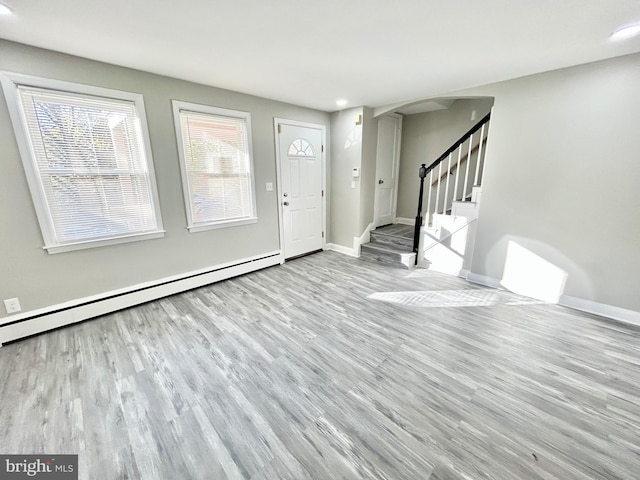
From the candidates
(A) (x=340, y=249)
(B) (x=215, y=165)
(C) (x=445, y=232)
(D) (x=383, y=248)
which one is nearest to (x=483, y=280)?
(C) (x=445, y=232)

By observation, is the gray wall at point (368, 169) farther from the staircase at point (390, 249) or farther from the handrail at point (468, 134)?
the handrail at point (468, 134)

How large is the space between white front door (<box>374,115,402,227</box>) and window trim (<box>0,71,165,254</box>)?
373 cm

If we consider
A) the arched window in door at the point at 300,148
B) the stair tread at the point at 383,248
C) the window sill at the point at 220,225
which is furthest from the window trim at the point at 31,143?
the stair tread at the point at 383,248

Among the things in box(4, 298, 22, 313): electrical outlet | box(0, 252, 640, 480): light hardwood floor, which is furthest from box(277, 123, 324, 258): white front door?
box(4, 298, 22, 313): electrical outlet

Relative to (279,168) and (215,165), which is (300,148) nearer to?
(279,168)

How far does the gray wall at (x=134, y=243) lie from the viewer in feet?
7.14

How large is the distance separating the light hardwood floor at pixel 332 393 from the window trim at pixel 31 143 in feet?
2.72

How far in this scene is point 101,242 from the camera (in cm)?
261

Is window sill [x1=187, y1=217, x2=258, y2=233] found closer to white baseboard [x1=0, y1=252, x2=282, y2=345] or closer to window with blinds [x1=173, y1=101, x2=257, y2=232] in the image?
window with blinds [x1=173, y1=101, x2=257, y2=232]

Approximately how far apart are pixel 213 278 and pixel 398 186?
417 centimetres

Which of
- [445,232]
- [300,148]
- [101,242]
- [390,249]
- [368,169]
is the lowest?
[390,249]

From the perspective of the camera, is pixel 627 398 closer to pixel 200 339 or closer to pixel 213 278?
pixel 200 339

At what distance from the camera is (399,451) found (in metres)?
1.38

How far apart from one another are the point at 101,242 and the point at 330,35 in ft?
9.53
